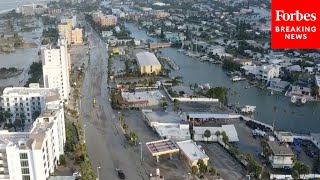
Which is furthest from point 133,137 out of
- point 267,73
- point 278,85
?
point 267,73

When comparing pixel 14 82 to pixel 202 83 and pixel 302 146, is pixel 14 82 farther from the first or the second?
pixel 302 146

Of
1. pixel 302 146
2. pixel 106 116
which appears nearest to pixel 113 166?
pixel 106 116

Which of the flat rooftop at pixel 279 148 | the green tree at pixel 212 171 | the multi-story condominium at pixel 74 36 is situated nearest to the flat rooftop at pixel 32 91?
the green tree at pixel 212 171

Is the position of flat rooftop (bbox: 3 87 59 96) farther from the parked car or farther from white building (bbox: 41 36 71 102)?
the parked car

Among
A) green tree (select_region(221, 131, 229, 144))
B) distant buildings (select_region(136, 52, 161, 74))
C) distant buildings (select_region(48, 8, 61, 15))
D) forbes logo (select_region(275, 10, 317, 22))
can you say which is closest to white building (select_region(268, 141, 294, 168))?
green tree (select_region(221, 131, 229, 144))

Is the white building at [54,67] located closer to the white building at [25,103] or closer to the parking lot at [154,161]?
the white building at [25,103]
